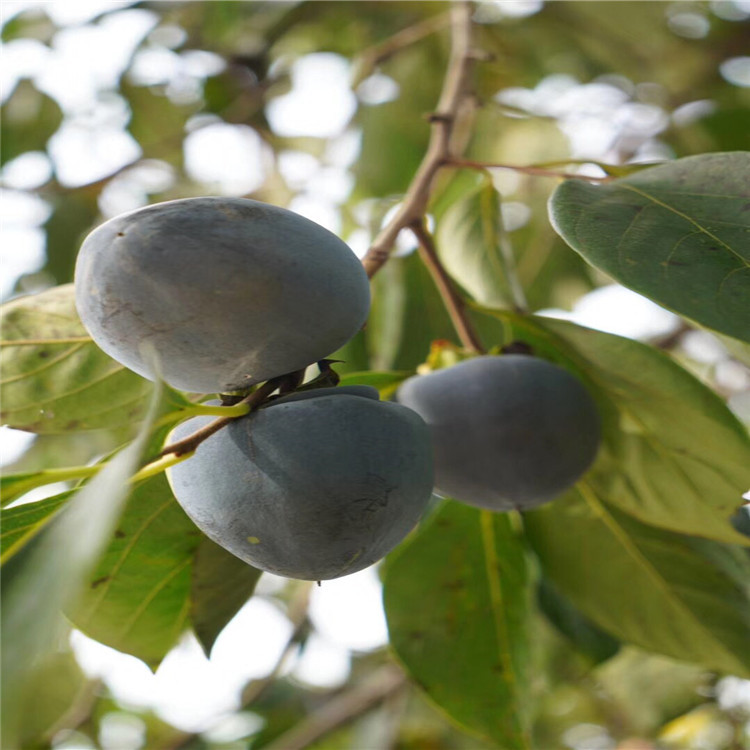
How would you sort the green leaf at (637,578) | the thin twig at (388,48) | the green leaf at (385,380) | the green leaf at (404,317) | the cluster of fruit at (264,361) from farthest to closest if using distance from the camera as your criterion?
the thin twig at (388,48)
the green leaf at (404,317)
the green leaf at (637,578)
the green leaf at (385,380)
the cluster of fruit at (264,361)

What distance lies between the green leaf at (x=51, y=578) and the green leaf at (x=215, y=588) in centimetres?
35

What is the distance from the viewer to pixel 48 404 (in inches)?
35.5

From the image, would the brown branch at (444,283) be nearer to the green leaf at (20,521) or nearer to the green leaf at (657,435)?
the green leaf at (657,435)

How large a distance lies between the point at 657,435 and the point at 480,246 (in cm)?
45

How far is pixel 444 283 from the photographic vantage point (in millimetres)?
1045

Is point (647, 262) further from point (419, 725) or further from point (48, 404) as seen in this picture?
point (419, 725)

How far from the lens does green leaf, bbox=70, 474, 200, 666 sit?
845 millimetres

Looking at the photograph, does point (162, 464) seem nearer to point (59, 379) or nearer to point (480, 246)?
point (59, 379)

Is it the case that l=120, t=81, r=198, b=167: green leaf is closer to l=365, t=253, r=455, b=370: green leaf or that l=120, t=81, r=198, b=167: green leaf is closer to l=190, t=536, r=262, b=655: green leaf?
l=365, t=253, r=455, b=370: green leaf

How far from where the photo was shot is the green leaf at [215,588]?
34.8 inches

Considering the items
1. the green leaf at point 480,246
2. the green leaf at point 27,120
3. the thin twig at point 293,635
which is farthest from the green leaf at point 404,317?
the green leaf at point 27,120

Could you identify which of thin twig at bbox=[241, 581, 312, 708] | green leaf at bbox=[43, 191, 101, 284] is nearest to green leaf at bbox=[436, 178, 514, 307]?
thin twig at bbox=[241, 581, 312, 708]

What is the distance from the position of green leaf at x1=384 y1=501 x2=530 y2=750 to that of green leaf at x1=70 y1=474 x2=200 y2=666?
340 mm

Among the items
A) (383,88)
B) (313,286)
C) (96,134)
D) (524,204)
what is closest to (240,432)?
(313,286)
